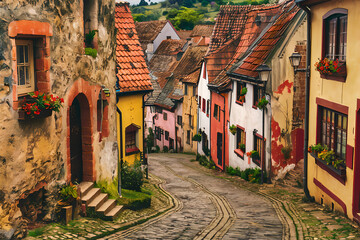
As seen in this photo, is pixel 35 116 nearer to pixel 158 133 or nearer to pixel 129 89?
pixel 129 89

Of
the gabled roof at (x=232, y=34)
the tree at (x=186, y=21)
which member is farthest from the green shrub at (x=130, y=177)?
the tree at (x=186, y=21)

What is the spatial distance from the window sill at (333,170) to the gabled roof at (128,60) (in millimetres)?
8339

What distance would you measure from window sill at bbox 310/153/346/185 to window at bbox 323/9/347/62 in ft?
9.79

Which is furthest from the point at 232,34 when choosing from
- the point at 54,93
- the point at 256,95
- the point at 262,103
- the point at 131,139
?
the point at 54,93

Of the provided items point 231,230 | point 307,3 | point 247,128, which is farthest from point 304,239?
point 247,128

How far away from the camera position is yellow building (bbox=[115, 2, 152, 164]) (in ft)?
66.3

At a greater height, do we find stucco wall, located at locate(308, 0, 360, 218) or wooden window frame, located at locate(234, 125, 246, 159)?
stucco wall, located at locate(308, 0, 360, 218)

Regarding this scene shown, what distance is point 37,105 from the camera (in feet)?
33.8

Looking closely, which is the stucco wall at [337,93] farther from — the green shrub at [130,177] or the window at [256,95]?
the window at [256,95]

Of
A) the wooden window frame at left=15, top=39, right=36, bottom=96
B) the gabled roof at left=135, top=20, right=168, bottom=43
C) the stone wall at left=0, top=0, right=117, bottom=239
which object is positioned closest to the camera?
the stone wall at left=0, top=0, right=117, bottom=239

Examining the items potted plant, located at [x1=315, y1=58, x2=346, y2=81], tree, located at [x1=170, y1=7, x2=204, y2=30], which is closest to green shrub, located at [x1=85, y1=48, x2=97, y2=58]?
potted plant, located at [x1=315, y1=58, x2=346, y2=81]

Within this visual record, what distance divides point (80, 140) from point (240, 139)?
12846mm

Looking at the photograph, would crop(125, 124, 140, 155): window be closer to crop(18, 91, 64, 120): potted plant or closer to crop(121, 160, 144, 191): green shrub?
crop(121, 160, 144, 191): green shrub

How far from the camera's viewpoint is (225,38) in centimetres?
3189
